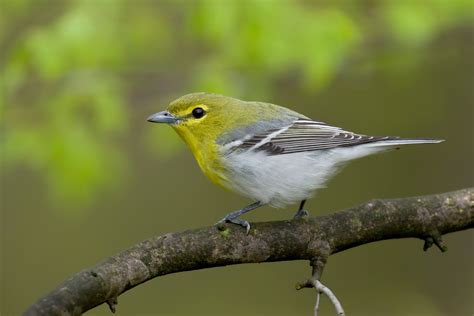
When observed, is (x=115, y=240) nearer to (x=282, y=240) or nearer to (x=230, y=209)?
(x=230, y=209)

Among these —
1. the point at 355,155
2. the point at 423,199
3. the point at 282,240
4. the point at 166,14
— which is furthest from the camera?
the point at 166,14

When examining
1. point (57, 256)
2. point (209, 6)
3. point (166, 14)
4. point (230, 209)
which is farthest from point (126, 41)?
point (57, 256)

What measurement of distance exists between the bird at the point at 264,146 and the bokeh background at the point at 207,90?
1.27 metres

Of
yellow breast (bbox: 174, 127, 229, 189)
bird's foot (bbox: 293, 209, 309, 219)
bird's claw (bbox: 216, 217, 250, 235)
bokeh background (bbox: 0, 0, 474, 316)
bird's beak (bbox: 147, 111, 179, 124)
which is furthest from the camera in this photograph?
bokeh background (bbox: 0, 0, 474, 316)

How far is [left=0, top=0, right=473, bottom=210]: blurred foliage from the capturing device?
6.54m

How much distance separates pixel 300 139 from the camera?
5.27 metres

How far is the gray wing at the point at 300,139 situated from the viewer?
5.12 m

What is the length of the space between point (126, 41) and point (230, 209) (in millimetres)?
2830

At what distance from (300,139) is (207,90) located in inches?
72.1

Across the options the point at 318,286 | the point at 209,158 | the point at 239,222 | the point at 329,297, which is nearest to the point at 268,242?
the point at 239,222

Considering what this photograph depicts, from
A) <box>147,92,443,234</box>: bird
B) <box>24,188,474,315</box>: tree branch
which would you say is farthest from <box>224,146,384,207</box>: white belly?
<box>24,188,474,315</box>: tree branch

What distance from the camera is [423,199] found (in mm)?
4672

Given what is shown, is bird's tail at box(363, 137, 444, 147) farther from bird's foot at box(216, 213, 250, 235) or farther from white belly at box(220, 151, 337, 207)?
bird's foot at box(216, 213, 250, 235)

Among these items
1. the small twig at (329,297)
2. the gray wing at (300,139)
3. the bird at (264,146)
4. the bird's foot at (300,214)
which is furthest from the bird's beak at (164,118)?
the small twig at (329,297)
